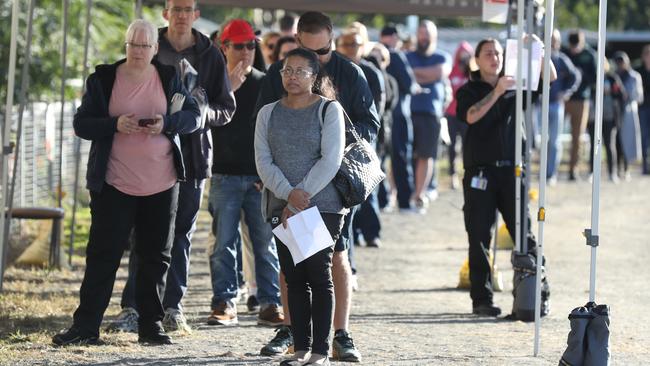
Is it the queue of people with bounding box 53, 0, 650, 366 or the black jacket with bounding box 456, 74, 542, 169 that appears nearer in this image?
the queue of people with bounding box 53, 0, 650, 366

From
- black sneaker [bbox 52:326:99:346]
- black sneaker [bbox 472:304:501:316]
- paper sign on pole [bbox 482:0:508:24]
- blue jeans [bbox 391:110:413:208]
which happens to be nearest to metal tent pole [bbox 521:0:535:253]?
black sneaker [bbox 472:304:501:316]

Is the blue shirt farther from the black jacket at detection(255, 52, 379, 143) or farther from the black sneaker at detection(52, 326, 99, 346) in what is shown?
the black sneaker at detection(52, 326, 99, 346)

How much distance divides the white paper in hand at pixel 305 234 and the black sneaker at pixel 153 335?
132cm

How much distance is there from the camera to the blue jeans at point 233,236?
9.63 metres

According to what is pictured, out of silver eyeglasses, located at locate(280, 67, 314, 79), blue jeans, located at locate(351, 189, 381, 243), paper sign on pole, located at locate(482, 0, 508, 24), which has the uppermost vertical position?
paper sign on pole, located at locate(482, 0, 508, 24)

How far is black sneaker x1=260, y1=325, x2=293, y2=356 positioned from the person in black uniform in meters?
2.38

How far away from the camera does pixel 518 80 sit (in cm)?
946

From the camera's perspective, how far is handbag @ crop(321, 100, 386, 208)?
25.5 feet

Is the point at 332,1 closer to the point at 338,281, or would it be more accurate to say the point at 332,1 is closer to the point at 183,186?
the point at 183,186

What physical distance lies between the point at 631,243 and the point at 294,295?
8.53 meters

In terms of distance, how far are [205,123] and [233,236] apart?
106cm

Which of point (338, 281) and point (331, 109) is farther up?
point (331, 109)

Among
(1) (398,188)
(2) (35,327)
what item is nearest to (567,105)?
(1) (398,188)

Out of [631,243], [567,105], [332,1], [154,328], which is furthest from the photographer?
[567,105]
